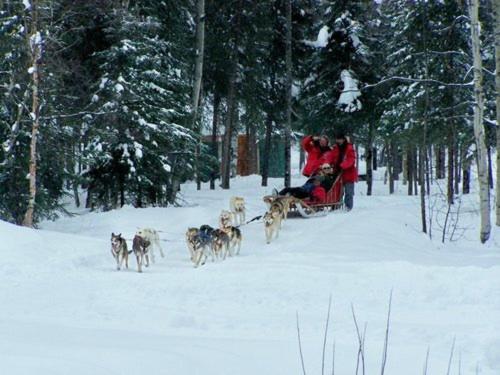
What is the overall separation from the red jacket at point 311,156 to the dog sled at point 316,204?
1069mm

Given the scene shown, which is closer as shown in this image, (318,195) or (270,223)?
(270,223)

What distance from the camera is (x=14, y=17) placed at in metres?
14.6

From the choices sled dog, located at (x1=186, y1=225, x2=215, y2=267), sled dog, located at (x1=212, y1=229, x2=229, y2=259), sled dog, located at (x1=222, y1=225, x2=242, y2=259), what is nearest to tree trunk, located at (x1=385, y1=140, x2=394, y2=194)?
sled dog, located at (x1=222, y1=225, x2=242, y2=259)

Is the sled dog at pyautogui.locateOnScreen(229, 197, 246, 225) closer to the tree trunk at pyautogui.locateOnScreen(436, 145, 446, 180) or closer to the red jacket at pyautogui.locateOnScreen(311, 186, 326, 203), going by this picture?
the red jacket at pyautogui.locateOnScreen(311, 186, 326, 203)

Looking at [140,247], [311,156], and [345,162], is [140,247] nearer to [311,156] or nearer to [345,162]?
[345,162]

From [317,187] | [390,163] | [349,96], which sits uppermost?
[349,96]

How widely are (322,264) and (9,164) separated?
9489mm

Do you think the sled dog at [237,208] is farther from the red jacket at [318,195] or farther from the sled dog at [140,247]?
the sled dog at [140,247]

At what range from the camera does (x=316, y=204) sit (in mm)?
16016

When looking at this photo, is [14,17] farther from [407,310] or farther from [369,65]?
[369,65]

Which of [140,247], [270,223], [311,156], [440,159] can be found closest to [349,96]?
[440,159]

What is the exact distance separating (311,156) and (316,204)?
8.10ft

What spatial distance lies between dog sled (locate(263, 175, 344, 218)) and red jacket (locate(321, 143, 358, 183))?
364 mm

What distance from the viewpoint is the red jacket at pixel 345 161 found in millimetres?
17219
